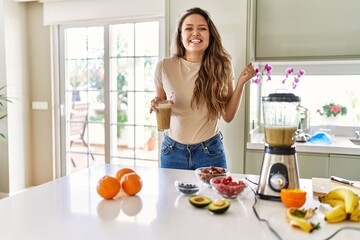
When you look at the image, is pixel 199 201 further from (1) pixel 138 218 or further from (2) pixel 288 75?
(2) pixel 288 75

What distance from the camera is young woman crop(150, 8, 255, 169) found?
170cm

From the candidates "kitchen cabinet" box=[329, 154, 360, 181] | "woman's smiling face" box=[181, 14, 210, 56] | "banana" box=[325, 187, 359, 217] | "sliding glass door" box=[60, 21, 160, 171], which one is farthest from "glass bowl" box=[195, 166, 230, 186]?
"sliding glass door" box=[60, 21, 160, 171]

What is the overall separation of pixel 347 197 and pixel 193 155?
84cm

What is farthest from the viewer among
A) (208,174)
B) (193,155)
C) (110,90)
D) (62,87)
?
(62,87)

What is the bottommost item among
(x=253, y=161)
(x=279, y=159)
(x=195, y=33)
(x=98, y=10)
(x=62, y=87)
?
(x=253, y=161)

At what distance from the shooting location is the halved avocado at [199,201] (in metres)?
1.02

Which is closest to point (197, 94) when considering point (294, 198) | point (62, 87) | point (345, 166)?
point (294, 198)

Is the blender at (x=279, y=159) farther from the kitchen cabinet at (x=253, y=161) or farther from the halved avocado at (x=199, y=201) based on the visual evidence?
the kitchen cabinet at (x=253, y=161)

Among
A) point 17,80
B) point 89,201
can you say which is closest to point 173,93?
point 89,201

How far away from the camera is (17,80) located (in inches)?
137

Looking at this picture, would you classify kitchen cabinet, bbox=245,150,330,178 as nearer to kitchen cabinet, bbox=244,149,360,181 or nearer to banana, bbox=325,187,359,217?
kitchen cabinet, bbox=244,149,360,181

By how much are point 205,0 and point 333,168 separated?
1.55m

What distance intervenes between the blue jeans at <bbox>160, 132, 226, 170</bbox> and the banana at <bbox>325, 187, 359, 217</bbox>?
716 millimetres

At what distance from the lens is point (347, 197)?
3.21ft
